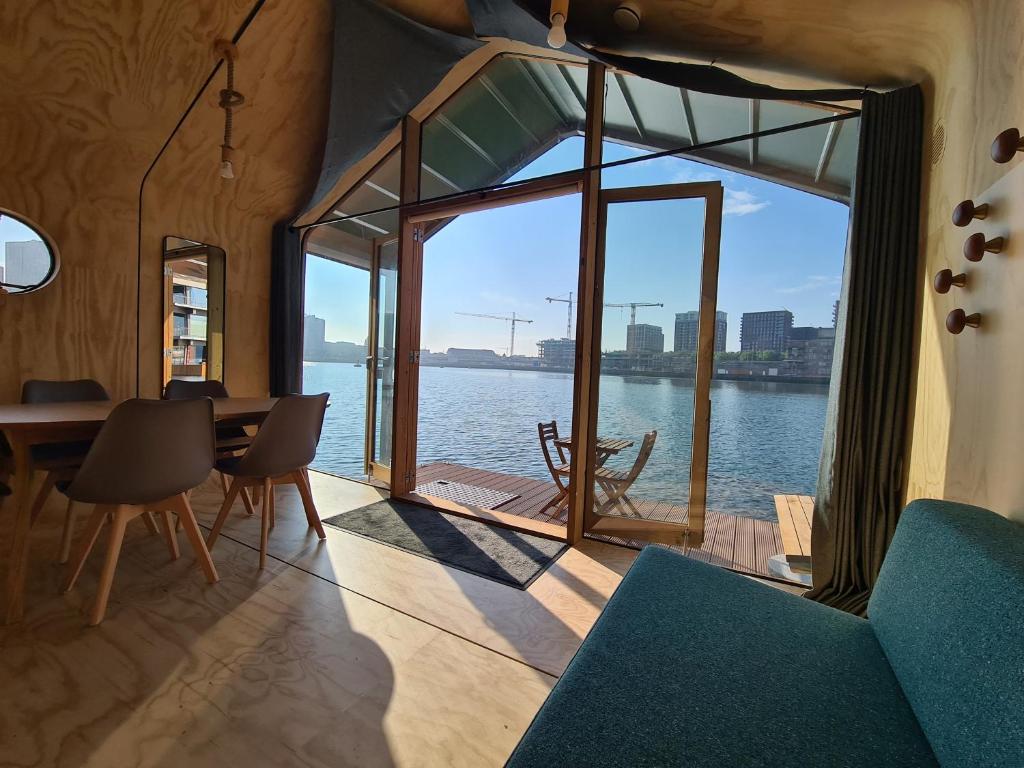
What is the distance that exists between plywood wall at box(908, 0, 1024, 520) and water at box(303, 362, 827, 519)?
771mm

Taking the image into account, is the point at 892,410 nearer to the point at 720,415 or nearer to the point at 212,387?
the point at 720,415

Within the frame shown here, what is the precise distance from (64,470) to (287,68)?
2.85 metres

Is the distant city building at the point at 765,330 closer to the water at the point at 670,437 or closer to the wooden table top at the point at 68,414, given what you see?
the water at the point at 670,437

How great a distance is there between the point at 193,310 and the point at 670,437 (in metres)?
3.79

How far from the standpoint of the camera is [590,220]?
2828mm

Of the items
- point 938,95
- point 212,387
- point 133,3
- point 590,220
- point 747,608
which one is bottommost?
point 747,608

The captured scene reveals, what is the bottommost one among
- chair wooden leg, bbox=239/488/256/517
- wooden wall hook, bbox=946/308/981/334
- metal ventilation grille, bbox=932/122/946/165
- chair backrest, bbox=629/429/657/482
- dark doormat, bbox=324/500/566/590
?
dark doormat, bbox=324/500/566/590

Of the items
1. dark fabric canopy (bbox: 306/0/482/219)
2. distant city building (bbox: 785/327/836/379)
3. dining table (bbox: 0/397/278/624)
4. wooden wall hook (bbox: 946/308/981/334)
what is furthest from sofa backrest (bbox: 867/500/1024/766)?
dark fabric canopy (bbox: 306/0/482/219)

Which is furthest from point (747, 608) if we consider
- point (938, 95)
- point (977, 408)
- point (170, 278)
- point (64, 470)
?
point (170, 278)

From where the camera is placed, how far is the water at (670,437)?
284 cm

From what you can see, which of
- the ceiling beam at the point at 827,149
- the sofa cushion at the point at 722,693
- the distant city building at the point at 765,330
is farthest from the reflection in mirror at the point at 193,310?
the ceiling beam at the point at 827,149

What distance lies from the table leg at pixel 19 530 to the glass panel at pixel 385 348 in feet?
7.48

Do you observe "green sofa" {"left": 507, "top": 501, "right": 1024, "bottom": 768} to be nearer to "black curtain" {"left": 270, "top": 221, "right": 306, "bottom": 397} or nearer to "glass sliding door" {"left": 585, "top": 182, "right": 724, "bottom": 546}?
"glass sliding door" {"left": 585, "top": 182, "right": 724, "bottom": 546}

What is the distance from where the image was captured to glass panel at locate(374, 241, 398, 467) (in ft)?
13.1
